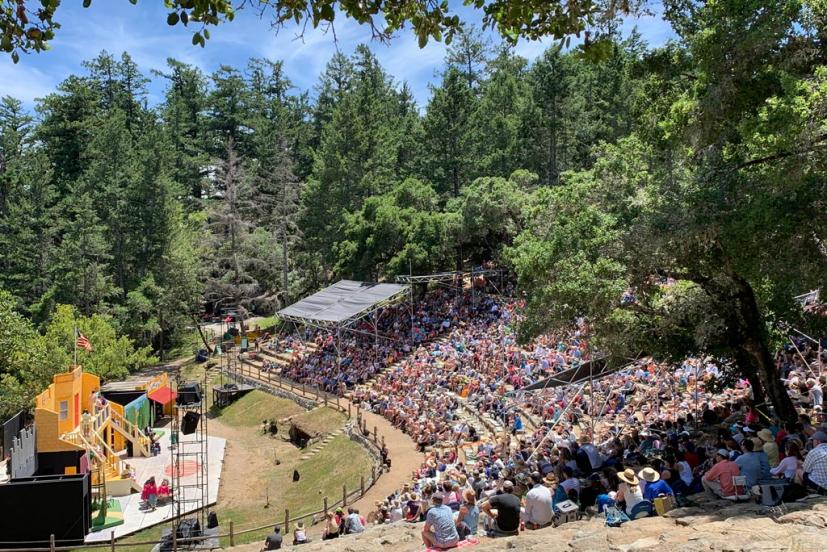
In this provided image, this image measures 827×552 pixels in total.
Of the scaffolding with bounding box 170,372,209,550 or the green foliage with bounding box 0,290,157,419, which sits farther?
the green foliage with bounding box 0,290,157,419

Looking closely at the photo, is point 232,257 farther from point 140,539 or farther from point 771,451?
point 771,451

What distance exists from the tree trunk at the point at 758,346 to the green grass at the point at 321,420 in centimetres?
1736

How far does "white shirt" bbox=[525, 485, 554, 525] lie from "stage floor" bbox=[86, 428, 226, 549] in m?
13.8

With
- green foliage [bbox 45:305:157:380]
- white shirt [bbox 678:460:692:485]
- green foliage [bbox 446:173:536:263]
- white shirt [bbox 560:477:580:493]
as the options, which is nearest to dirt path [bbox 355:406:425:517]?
white shirt [bbox 560:477:580:493]

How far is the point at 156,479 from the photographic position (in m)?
23.5

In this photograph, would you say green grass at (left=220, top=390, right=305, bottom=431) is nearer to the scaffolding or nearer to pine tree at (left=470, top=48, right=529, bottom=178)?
the scaffolding

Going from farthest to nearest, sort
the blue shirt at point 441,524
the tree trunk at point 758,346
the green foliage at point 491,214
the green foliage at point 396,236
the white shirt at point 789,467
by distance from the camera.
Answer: the green foliage at point 396,236 → the green foliage at point 491,214 → the tree trunk at point 758,346 → the white shirt at point 789,467 → the blue shirt at point 441,524

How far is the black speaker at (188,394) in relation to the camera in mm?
32375

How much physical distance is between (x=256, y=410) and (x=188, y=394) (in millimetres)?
3410

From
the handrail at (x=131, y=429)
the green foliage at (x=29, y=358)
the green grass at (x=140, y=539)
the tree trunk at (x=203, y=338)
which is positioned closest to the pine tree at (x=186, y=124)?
the tree trunk at (x=203, y=338)

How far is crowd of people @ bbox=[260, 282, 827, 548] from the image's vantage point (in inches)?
370

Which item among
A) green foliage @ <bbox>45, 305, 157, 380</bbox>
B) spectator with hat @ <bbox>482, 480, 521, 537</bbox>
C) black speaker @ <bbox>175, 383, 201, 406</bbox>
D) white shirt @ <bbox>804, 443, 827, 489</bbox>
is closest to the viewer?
white shirt @ <bbox>804, 443, 827, 489</bbox>

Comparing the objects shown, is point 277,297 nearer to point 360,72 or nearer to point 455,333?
point 455,333

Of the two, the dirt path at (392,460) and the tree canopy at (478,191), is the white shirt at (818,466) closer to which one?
the tree canopy at (478,191)
